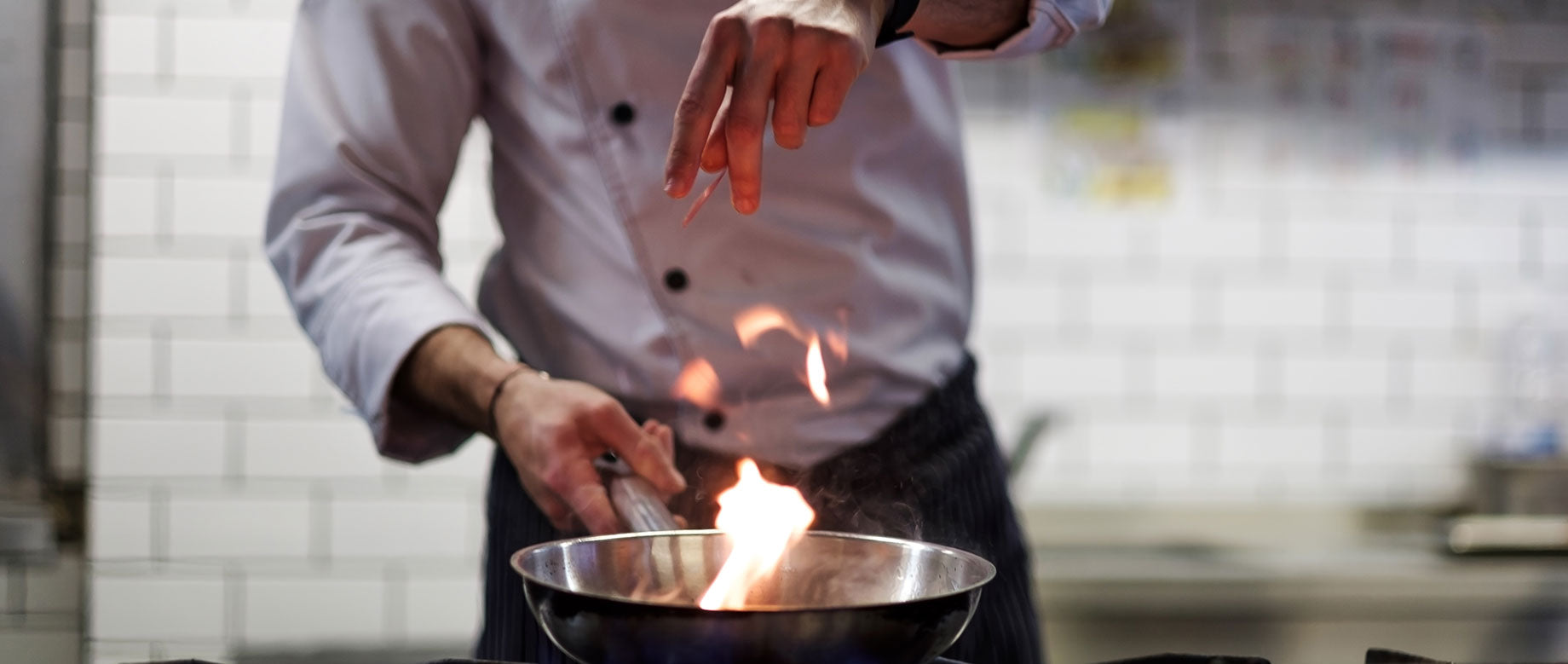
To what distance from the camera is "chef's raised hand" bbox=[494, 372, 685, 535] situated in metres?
0.74

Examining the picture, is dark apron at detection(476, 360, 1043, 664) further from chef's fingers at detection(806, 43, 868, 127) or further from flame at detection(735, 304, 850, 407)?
chef's fingers at detection(806, 43, 868, 127)

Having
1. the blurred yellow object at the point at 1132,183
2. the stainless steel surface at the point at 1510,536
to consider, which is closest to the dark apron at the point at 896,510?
the blurred yellow object at the point at 1132,183

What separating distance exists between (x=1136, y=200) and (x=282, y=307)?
1.49m

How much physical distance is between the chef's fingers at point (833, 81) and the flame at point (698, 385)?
0.38 metres

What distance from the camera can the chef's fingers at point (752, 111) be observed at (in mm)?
635

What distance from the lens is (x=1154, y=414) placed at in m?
2.34

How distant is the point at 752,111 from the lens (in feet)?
2.09

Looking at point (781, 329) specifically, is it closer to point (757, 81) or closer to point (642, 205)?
point (642, 205)

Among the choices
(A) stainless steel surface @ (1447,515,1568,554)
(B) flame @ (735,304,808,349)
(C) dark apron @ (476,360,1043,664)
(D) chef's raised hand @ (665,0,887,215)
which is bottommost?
(A) stainless steel surface @ (1447,515,1568,554)

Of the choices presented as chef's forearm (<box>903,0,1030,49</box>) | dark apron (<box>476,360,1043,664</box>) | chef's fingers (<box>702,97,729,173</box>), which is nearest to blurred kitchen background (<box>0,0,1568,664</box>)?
dark apron (<box>476,360,1043,664</box>)

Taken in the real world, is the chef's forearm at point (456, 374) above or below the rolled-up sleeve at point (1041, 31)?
below

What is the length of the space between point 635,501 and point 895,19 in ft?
1.10

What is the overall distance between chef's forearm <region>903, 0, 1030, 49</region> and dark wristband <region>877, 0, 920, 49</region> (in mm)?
65

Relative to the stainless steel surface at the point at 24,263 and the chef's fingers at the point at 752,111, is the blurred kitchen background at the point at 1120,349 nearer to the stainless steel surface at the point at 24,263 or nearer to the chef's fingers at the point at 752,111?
the stainless steel surface at the point at 24,263
